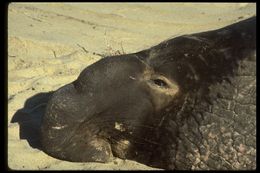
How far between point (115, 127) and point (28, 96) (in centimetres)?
154

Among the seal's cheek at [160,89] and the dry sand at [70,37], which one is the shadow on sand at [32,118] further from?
the seal's cheek at [160,89]

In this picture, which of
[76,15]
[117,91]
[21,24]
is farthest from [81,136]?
[76,15]

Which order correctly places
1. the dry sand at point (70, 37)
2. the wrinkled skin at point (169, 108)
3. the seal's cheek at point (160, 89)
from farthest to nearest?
the dry sand at point (70, 37) → the seal's cheek at point (160, 89) → the wrinkled skin at point (169, 108)

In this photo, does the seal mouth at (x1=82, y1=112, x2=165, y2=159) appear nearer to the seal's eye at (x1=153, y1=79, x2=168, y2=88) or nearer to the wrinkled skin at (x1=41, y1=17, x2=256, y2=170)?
the wrinkled skin at (x1=41, y1=17, x2=256, y2=170)

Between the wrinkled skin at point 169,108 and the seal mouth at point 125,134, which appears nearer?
the wrinkled skin at point 169,108

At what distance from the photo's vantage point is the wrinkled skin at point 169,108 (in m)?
3.80

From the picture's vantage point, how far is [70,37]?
712 cm

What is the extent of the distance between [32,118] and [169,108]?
152 centimetres

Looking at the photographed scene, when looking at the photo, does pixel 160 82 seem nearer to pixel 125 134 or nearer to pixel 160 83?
pixel 160 83

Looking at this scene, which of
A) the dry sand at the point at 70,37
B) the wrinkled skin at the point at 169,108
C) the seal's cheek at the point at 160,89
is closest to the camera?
the wrinkled skin at the point at 169,108

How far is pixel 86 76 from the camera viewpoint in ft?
13.4

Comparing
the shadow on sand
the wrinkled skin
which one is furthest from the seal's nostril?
the shadow on sand

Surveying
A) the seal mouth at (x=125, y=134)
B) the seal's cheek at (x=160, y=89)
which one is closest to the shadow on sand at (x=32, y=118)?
the seal mouth at (x=125, y=134)

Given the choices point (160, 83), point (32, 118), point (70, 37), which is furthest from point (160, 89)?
point (70, 37)
